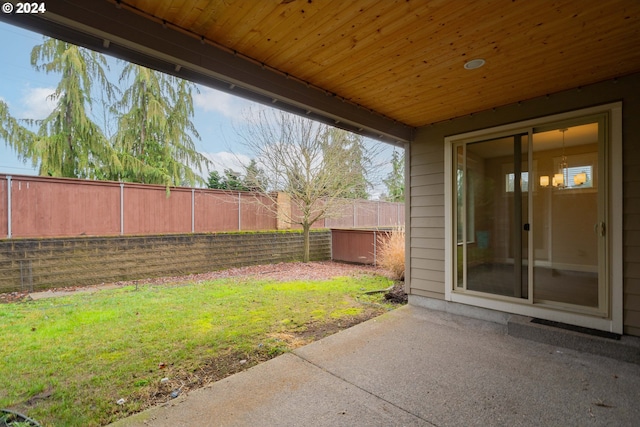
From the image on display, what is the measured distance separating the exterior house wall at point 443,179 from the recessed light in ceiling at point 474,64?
1.24 metres

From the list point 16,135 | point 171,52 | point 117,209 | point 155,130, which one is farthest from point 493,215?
point 16,135

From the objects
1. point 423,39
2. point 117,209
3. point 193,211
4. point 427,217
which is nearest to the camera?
point 423,39

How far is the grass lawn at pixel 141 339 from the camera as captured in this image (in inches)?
80.2

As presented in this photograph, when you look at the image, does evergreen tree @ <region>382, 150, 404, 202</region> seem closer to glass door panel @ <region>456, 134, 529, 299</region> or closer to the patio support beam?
glass door panel @ <region>456, 134, 529, 299</region>

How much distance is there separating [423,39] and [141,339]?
3765 mm

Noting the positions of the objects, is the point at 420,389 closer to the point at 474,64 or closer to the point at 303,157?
the point at 474,64

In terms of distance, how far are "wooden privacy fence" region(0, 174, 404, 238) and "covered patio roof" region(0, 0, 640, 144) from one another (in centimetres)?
520

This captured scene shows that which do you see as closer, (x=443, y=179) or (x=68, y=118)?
(x=443, y=179)

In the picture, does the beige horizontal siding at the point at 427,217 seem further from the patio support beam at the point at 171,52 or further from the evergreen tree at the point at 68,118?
the evergreen tree at the point at 68,118

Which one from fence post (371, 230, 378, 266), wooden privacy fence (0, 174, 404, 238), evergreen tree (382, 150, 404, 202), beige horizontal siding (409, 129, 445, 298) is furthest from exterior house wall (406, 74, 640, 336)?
evergreen tree (382, 150, 404, 202)

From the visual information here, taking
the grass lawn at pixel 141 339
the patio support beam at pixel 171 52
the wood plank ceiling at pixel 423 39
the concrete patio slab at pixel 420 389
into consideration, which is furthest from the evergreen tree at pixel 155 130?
the concrete patio slab at pixel 420 389

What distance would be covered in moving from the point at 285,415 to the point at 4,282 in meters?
5.75

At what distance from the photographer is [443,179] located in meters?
3.91

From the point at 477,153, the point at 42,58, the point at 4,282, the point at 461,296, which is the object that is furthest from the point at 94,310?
the point at 42,58
